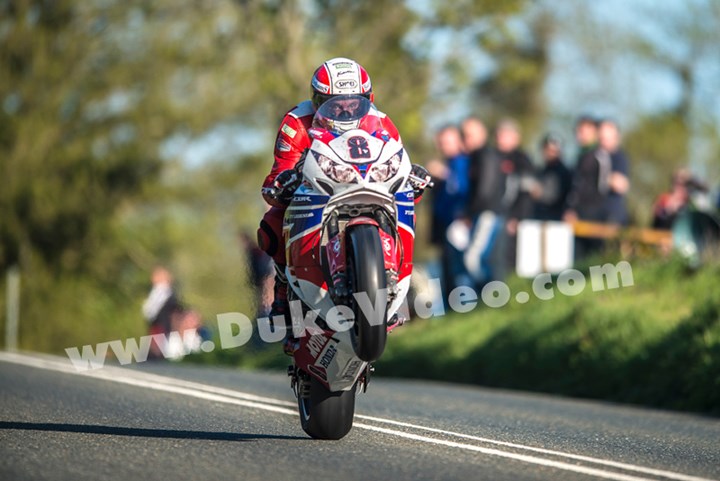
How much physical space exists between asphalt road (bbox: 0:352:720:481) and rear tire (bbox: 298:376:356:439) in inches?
3.8

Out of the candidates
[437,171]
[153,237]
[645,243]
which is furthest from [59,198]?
[645,243]

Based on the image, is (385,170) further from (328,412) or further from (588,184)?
(588,184)

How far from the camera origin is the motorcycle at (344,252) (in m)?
6.65

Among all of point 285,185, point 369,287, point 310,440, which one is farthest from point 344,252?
point 310,440

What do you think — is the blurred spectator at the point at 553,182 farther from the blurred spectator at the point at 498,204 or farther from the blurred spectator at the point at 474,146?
the blurred spectator at the point at 474,146

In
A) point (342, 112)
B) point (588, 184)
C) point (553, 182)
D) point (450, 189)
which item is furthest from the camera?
point (553, 182)

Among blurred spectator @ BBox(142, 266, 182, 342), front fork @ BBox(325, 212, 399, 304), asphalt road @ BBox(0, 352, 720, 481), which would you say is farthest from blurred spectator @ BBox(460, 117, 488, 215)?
front fork @ BBox(325, 212, 399, 304)

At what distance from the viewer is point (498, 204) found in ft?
54.3

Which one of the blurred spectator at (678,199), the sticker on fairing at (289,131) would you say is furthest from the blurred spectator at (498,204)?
the sticker on fairing at (289,131)

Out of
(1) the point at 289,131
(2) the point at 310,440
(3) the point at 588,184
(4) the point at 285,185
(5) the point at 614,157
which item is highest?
(5) the point at 614,157

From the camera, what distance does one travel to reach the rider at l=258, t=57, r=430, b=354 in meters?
7.37

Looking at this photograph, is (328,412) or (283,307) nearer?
(328,412)

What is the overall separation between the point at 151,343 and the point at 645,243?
950 centimetres

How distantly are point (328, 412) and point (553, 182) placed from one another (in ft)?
34.7
